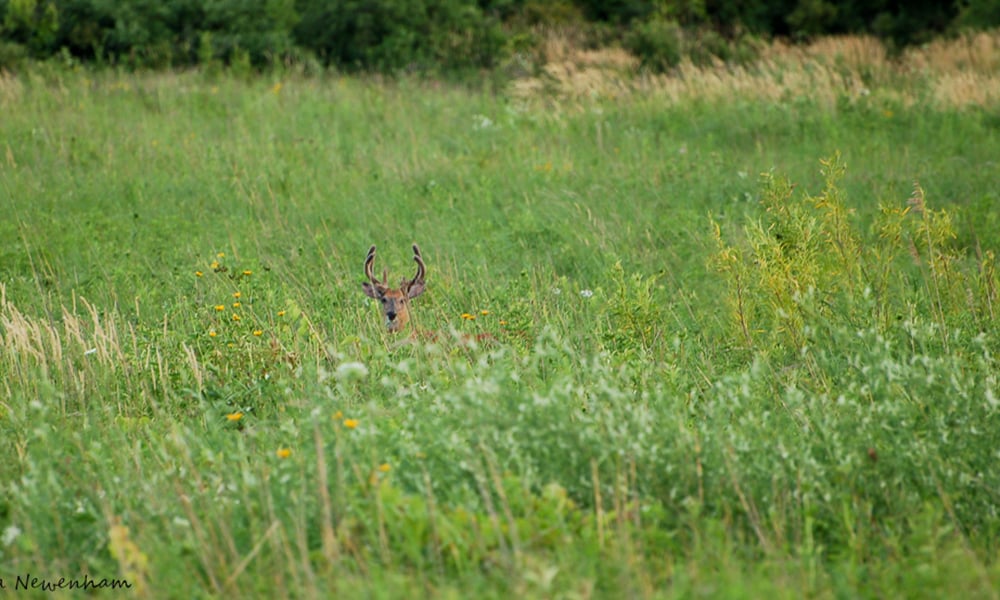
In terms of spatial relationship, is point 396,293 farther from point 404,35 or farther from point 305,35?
point 305,35

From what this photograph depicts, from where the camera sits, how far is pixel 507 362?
5355 millimetres

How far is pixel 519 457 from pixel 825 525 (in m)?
1.06

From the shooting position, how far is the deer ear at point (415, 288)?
25.4 ft

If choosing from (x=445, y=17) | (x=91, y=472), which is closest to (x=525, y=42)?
(x=445, y=17)

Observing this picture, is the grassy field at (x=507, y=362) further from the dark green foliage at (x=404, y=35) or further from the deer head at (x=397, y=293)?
the dark green foliage at (x=404, y=35)

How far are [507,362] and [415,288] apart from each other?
2.51 meters

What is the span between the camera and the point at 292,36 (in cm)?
2044

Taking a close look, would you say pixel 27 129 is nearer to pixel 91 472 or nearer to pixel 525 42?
pixel 91 472

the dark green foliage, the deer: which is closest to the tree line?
the dark green foliage

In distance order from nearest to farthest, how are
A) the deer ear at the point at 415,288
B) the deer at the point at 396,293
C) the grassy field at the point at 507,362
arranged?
the grassy field at the point at 507,362 → the deer at the point at 396,293 → the deer ear at the point at 415,288

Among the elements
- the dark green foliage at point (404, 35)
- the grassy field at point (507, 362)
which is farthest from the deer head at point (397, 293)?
the dark green foliage at point (404, 35)

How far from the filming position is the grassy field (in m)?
3.75

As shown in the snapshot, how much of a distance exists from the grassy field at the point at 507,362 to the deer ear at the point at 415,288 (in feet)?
0.41

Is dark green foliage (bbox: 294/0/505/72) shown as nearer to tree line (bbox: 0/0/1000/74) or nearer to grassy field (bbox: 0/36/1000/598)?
tree line (bbox: 0/0/1000/74)
